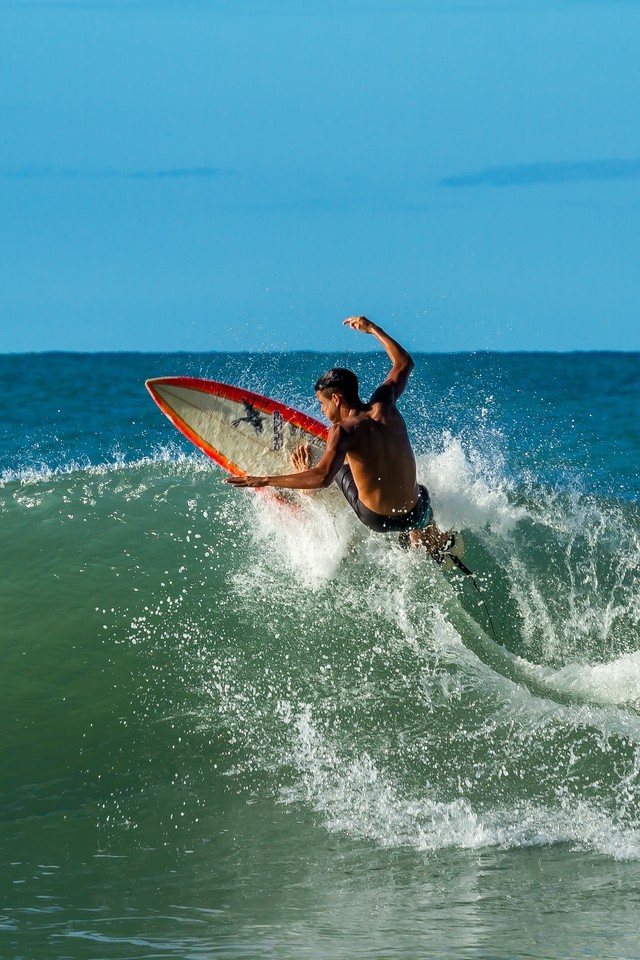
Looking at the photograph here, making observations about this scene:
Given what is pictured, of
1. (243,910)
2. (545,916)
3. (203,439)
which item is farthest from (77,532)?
(545,916)

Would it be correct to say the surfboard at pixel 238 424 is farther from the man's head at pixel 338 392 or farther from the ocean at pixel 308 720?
the man's head at pixel 338 392

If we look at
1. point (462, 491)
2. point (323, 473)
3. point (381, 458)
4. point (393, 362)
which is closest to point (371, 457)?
point (381, 458)

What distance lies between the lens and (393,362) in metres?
6.09

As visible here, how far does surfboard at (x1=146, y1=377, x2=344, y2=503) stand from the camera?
7234 millimetres

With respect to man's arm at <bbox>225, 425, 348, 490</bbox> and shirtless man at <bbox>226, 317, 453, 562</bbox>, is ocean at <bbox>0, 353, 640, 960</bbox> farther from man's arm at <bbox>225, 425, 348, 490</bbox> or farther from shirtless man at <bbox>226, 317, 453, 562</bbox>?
man's arm at <bbox>225, 425, 348, 490</bbox>

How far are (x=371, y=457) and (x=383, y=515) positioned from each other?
1.48 feet

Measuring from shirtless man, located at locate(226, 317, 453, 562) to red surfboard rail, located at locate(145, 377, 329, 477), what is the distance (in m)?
1.02

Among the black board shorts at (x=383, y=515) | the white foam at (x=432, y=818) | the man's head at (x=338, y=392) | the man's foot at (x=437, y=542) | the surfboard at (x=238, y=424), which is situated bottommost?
the white foam at (x=432, y=818)

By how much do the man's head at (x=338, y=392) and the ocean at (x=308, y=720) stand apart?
1.16 metres

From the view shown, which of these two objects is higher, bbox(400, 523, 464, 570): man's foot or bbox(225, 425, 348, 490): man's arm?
bbox(225, 425, 348, 490): man's arm

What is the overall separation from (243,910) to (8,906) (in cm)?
85

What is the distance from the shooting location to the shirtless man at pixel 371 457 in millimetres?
5461

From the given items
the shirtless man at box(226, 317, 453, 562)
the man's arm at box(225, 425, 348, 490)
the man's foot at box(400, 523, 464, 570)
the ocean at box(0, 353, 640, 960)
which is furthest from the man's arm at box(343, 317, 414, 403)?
the ocean at box(0, 353, 640, 960)

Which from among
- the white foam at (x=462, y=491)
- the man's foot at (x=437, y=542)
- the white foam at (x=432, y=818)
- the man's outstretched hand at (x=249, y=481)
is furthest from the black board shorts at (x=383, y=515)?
the white foam at (x=432, y=818)
